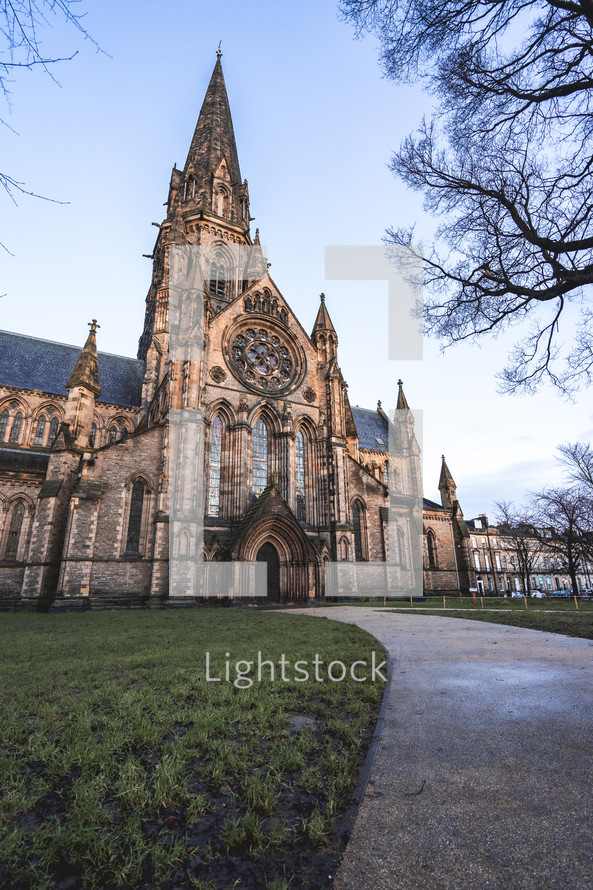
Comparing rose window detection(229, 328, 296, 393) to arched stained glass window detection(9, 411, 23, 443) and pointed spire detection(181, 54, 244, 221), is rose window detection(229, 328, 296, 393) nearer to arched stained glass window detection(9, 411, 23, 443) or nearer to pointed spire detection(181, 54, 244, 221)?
arched stained glass window detection(9, 411, 23, 443)

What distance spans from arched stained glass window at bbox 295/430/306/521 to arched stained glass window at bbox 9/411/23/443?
56.3ft

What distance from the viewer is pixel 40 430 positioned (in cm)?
2756

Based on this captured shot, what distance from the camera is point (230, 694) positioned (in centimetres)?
490

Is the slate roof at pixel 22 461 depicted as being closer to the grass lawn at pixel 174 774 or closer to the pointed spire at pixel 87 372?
the pointed spire at pixel 87 372

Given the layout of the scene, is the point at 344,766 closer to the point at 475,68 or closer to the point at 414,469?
the point at 475,68

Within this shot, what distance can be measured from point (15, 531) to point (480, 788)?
83.3 feet

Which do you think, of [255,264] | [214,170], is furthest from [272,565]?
[214,170]

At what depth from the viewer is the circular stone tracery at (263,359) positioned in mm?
25422

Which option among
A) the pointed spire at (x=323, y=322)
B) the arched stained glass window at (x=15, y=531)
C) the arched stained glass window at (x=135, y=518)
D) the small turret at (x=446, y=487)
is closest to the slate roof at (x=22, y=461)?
the arched stained glass window at (x=15, y=531)

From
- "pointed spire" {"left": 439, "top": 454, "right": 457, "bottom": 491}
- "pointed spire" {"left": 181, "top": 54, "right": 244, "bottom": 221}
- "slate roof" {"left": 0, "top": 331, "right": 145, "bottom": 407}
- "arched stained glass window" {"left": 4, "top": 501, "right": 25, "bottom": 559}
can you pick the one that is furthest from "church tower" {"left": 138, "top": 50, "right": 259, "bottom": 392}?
"pointed spire" {"left": 439, "top": 454, "right": 457, "bottom": 491}

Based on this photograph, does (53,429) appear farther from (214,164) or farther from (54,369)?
(214,164)

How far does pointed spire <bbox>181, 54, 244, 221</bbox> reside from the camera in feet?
119

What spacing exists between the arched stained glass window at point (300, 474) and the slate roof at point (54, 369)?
12746mm

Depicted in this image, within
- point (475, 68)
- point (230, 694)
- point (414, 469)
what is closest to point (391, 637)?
point (230, 694)
